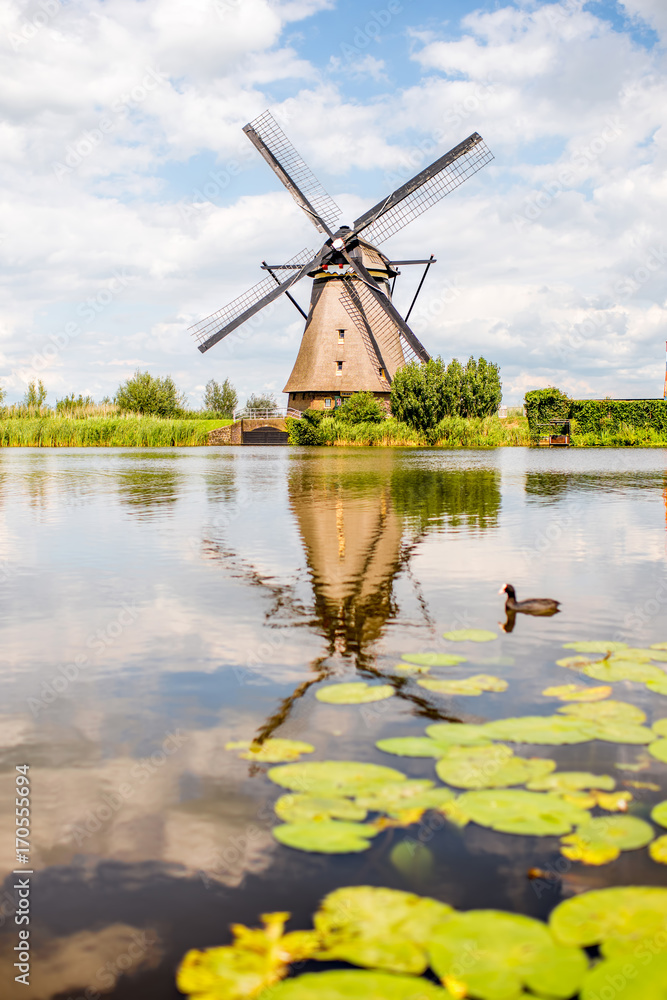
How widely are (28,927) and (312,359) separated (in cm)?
3894

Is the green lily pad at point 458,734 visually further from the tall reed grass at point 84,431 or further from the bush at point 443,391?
the tall reed grass at point 84,431

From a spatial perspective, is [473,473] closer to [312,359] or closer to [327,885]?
[327,885]

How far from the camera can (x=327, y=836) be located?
6.62 feet

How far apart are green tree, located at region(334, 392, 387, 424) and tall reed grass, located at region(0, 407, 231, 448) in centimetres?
936

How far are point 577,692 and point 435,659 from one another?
0.75 m

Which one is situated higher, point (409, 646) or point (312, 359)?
point (312, 359)

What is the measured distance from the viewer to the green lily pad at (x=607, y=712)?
2830 millimetres

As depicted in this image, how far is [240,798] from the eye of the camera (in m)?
2.30

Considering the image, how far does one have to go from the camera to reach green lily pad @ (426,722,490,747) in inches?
102

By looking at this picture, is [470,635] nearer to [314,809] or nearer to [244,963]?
[314,809]

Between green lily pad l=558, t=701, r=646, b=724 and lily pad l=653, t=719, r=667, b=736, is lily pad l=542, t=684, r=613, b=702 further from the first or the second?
lily pad l=653, t=719, r=667, b=736

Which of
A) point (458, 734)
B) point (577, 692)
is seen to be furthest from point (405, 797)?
point (577, 692)

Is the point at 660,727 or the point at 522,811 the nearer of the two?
the point at 522,811

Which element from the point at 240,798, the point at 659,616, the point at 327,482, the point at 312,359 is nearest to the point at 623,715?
the point at 240,798
